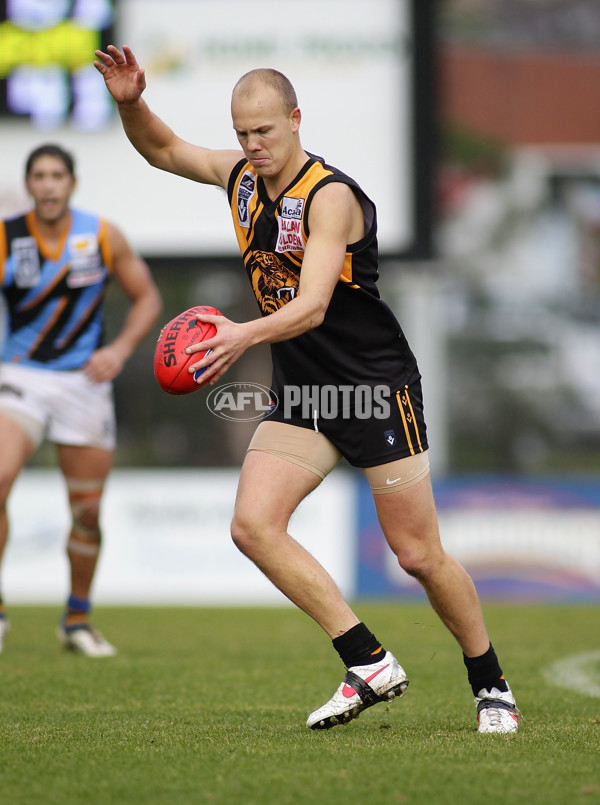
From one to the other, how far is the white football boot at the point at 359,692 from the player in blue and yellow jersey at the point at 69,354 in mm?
2758

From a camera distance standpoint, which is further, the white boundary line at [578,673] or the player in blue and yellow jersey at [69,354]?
the player in blue and yellow jersey at [69,354]

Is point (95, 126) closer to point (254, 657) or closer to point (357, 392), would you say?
point (254, 657)

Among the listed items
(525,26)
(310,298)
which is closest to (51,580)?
(310,298)

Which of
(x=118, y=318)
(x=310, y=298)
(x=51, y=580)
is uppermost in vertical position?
(x=310, y=298)

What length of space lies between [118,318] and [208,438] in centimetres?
304

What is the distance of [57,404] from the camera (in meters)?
6.96

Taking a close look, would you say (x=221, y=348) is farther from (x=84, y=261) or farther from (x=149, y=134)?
(x=84, y=261)

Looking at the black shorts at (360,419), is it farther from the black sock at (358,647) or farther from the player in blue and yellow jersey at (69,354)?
the player in blue and yellow jersey at (69,354)

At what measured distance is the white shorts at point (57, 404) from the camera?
6859mm

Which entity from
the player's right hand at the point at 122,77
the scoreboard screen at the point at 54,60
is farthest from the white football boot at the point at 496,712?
the scoreboard screen at the point at 54,60

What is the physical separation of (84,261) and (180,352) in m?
3.18

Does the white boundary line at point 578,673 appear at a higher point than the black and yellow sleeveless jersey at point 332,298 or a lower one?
lower

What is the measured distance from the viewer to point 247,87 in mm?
4312

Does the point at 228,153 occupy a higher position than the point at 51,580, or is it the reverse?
the point at 228,153
